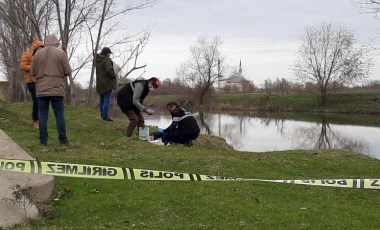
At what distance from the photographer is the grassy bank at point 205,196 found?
510 centimetres

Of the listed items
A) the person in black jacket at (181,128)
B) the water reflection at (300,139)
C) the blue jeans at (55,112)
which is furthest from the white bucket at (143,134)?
the water reflection at (300,139)

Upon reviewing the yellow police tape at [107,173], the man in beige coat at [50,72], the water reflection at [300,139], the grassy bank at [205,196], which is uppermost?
the man in beige coat at [50,72]

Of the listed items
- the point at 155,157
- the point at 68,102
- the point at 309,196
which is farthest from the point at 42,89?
the point at 68,102

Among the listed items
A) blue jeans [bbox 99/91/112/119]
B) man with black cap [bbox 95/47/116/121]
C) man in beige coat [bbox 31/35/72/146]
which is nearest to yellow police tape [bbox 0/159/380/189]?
man in beige coat [bbox 31/35/72/146]

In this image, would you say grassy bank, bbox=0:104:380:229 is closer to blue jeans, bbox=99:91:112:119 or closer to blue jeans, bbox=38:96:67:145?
blue jeans, bbox=38:96:67:145

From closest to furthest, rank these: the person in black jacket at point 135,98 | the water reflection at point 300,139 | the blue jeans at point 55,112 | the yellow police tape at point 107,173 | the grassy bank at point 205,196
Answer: the grassy bank at point 205,196 < the yellow police tape at point 107,173 < the blue jeans at point 55,112 < the person in black jacket at point 135,98 < the water reflection at point 300,139

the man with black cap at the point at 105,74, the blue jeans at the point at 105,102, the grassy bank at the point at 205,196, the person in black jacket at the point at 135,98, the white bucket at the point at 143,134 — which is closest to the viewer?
the grassy bank at the point at 205,196

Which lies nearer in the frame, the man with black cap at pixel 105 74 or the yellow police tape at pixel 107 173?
the yellow police tape at pixel 107 173

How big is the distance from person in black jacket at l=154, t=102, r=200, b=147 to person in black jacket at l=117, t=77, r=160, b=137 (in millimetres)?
655

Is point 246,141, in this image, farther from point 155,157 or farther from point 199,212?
point 199,212

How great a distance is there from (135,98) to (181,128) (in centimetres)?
138

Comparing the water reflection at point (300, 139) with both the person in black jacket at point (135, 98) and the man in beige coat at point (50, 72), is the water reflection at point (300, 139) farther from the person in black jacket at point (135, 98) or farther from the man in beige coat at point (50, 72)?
the man in beige coat at point (50, 72)

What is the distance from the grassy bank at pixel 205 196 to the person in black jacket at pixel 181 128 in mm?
1272

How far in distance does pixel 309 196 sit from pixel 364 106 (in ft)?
146
